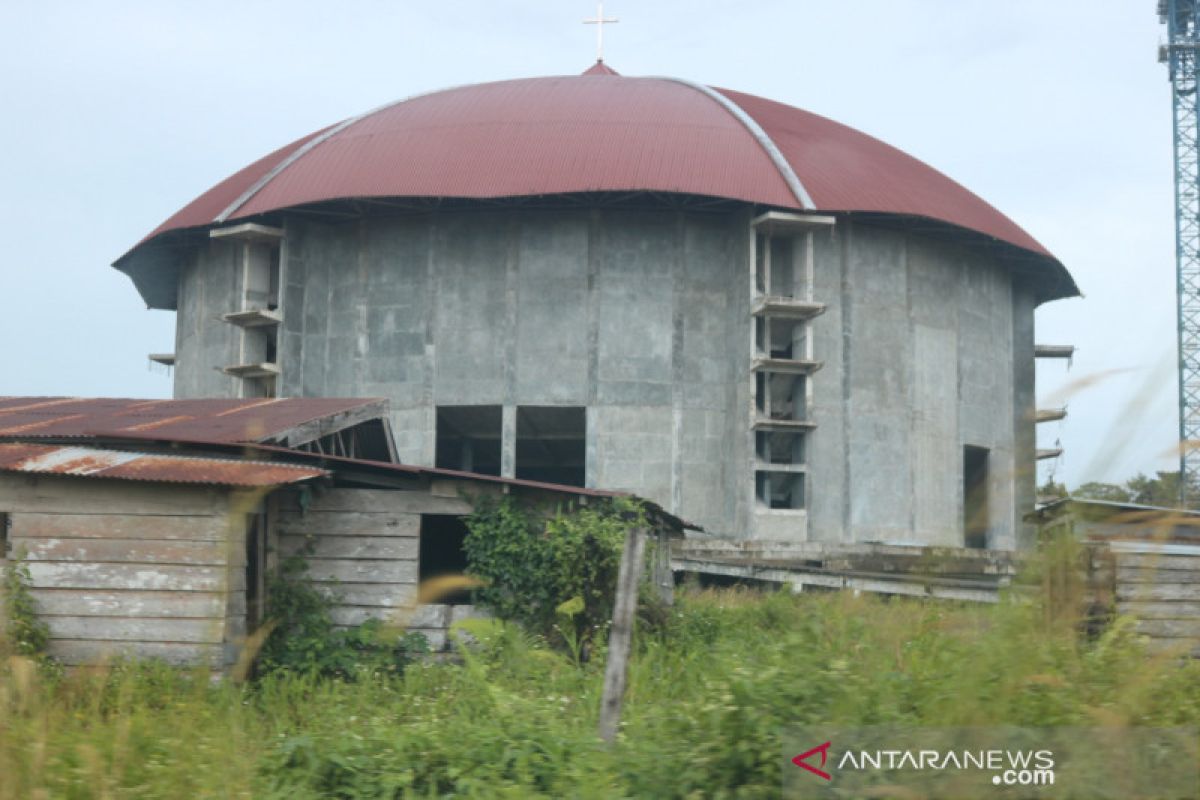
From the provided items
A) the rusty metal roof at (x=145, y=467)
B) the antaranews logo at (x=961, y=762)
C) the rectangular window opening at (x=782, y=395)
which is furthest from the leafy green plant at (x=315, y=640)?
the rectangular window opening at (x=782, y=395)

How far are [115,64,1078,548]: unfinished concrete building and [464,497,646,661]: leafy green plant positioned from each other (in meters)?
15.8

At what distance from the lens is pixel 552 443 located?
116 ft

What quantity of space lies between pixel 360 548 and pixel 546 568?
198cm

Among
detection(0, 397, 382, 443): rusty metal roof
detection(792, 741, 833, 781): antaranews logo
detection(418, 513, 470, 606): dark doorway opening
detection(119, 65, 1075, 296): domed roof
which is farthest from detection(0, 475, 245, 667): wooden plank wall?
detection(119, 65, 1075, 296): domed roof

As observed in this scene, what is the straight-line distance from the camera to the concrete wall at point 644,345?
32.0 m

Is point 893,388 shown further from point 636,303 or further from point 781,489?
point 636,303

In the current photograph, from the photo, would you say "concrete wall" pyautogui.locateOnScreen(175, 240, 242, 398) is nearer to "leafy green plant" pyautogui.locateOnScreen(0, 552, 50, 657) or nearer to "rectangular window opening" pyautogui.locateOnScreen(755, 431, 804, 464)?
"rectangular window opening" pyautogui.locateOnScreen(755, 431, 804, 464)

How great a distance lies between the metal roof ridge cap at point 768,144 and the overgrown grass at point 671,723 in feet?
80.0

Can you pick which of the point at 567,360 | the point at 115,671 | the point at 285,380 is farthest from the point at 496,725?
the point at 285,380

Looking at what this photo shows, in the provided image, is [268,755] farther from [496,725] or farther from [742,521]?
[742,521]

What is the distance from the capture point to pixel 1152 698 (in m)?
5.70

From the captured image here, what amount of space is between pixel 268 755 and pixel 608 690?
5.77 feet

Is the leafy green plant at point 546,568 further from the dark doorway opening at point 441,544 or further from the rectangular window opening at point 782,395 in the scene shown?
the rectangular window opening at point 782,395

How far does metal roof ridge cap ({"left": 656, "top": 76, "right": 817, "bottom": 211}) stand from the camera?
32.0m
